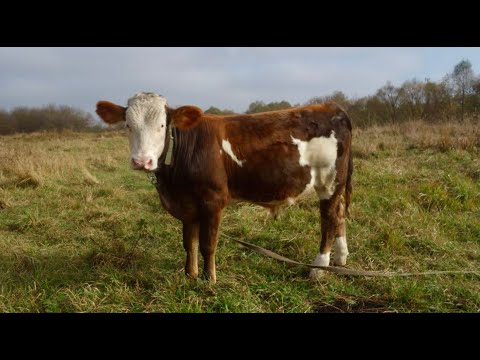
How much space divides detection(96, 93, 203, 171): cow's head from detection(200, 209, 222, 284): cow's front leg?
76cm

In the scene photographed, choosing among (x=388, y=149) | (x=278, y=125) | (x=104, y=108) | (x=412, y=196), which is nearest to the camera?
(x=104, y=108)

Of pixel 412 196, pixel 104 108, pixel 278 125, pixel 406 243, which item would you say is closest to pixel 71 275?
pixel 104 108

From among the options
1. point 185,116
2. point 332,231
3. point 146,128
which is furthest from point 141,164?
point 332,231

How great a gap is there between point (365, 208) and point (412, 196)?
3.67 ft

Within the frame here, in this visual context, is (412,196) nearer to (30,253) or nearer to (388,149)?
(388,149)

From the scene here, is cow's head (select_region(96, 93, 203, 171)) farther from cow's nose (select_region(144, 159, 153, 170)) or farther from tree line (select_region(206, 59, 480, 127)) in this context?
tree line (select_region(206, 59, 480, 127))

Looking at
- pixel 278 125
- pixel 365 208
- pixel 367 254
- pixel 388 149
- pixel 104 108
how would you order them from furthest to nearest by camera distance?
pixel 388 149 < pixel 365 208 < pixel 367 254 < pixel 278 125 < pixel 104 108

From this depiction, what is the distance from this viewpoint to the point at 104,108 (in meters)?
3.32

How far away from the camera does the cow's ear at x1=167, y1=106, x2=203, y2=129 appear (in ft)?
10.6

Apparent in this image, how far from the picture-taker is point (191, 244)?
371 centimetres

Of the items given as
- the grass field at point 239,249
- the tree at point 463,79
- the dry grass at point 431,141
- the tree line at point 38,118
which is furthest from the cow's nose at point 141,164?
the tree line at point 38,118

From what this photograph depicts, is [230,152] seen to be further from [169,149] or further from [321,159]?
[321,159]

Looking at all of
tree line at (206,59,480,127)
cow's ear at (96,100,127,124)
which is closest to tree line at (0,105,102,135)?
tree line at (206,59,480,127)

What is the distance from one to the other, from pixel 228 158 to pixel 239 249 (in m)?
1.56
